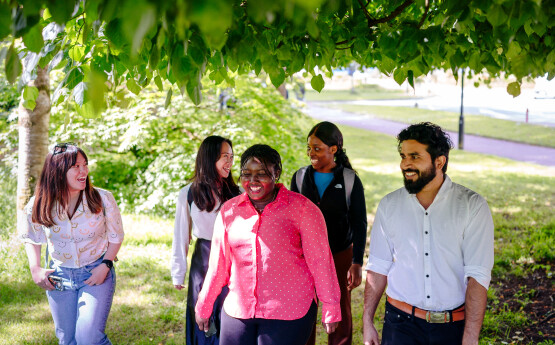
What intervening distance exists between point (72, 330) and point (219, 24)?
11.5 feet

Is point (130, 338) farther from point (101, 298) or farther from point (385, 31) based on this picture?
point (385, 31)

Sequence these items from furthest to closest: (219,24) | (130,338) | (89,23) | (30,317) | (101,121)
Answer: (101,121) → (30,317) → (130,338) → (89,23) → (219,24)

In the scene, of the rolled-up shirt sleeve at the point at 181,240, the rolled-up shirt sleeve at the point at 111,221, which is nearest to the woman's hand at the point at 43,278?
the rolled-up shirt sleeve at the point at 111,221

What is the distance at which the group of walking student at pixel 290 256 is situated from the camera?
3.28 meters

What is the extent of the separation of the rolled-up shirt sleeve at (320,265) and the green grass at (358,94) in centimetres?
4904

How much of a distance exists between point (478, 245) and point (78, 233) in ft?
9.37

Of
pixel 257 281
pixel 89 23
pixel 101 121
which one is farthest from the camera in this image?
pixel 101 121

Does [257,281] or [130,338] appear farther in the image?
[130,338]

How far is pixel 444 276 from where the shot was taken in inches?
129

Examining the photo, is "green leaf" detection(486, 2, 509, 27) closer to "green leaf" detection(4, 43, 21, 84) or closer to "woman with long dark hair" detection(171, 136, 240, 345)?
"green leaf" detection(4, 43, 21, 84)

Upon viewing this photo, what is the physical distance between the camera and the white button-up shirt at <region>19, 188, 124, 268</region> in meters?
4.09

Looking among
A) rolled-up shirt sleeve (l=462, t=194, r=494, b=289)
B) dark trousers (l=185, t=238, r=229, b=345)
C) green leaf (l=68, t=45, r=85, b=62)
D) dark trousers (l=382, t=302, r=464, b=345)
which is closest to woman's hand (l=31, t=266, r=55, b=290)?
dark trousers (l=185, t=238, r=229, b=345)

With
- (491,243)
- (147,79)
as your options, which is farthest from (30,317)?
(491,243)

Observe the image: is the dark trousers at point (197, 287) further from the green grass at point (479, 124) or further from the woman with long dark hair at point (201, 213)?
the green grass at point (479, 124)
